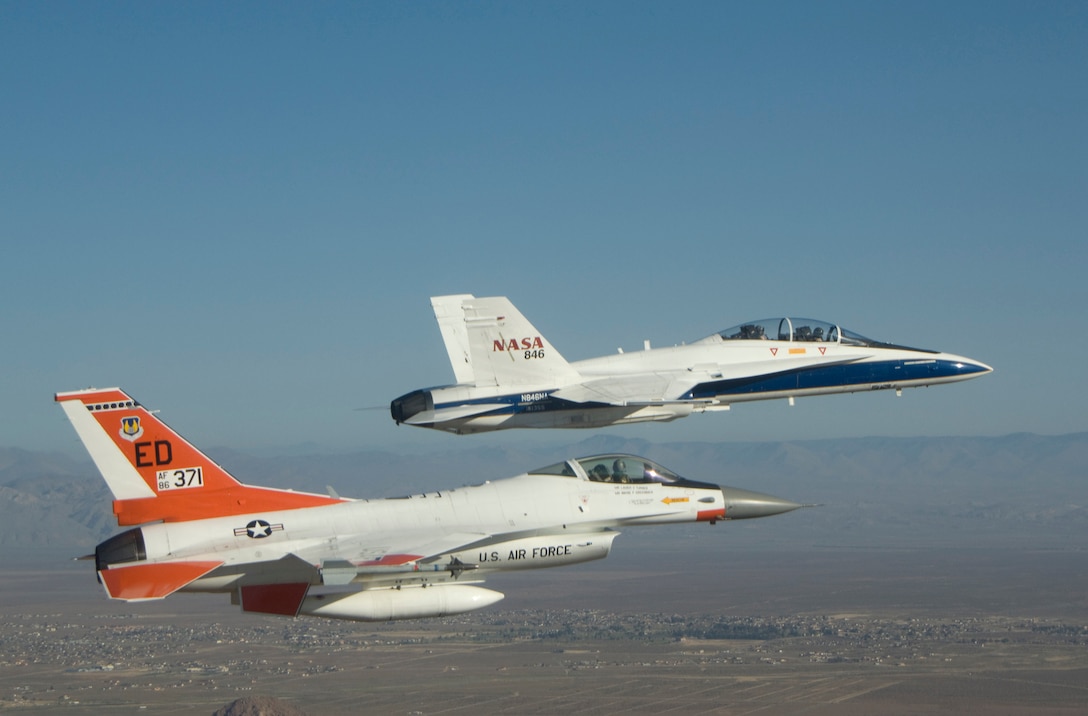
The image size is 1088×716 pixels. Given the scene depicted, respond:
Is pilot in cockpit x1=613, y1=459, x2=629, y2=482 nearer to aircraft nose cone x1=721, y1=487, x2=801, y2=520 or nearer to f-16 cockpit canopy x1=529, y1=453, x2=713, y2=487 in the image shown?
f-16 cockpit canopy x1=529, y1=453, x2=713, y2=487

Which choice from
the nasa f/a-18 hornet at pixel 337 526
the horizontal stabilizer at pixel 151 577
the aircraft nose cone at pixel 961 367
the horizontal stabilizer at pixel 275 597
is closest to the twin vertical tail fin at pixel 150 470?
the nasa f/a-18 hornet at pixel 337 526

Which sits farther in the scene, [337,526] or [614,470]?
[614,470]

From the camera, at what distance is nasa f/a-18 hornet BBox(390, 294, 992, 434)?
34.7m

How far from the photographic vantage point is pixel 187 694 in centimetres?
10188

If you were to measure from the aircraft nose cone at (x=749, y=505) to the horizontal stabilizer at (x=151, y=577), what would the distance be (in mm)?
13040

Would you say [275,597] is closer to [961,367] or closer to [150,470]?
[150,470]

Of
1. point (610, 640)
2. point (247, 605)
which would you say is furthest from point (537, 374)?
point (610, 640)

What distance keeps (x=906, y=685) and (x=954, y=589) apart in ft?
254

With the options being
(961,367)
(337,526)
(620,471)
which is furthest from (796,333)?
(337,526)

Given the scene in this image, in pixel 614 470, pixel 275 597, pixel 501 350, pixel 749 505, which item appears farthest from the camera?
pixel 501 350

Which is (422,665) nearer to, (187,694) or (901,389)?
(187,694)

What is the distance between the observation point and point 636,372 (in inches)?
1478

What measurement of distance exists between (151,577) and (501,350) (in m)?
11.3

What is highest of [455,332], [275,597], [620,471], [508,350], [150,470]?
[455,332]
